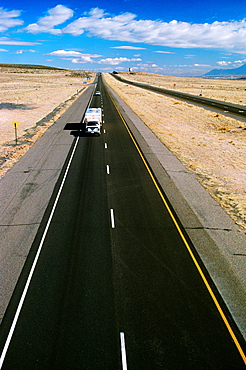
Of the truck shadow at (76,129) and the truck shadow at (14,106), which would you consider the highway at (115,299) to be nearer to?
the truck shadow at (76,129)

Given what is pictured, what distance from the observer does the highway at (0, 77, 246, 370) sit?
7.39 meters

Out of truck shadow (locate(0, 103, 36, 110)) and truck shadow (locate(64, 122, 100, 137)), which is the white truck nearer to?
truck shadow (locate(64, 122, 100, 137))

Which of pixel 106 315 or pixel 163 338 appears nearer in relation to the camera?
pixel 163 338

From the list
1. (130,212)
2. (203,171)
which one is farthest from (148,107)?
(130,212)

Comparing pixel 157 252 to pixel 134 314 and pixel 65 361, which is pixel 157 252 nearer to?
pixel 134 314

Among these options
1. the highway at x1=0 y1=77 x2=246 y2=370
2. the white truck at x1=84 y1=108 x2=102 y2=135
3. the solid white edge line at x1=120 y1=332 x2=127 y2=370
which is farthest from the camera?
the white truck at x1=84 y1=108 x2=102 y2=135

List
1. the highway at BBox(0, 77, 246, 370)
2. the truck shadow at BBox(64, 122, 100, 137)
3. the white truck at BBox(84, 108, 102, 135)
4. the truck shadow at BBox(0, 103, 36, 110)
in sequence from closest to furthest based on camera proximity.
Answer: the highway at BBox(0, 77, 246, 370), the white truck at BBox(84, 108, 102, 135), the truck shadow at BBox(64, 122, 100, 137), the truck shadow at BBox(0, 103, 36, 110)

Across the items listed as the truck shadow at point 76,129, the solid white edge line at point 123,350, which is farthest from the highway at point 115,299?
the truck shadow at point 76,129

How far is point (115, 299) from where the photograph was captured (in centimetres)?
923

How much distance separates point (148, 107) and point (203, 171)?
40.0 meters

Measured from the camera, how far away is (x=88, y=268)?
1066cm

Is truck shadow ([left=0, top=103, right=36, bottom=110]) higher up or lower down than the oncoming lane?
higher up

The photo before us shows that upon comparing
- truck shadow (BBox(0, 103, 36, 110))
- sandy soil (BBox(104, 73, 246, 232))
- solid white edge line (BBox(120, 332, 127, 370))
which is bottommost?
solid white edge line (BBox(120, 332, 127, 370))

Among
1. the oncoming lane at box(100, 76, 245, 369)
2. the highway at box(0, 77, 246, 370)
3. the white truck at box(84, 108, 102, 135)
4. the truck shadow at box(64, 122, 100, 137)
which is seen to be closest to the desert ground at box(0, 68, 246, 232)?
the truck shadow at box(64, 122, 100, 137)
